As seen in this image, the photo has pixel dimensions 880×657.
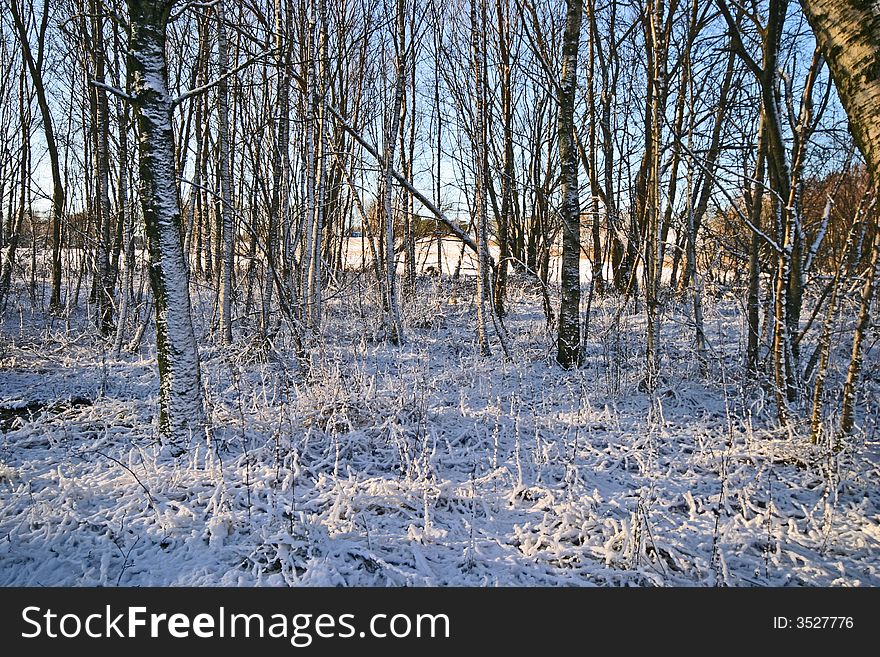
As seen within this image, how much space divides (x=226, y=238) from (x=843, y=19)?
850 centimetres

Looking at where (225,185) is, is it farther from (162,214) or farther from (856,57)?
(856,57)

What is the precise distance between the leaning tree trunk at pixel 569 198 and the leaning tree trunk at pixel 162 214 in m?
5.28

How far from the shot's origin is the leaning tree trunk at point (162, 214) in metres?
4.42

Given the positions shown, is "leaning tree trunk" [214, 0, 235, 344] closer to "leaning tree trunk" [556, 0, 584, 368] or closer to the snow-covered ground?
the snow-covered ground

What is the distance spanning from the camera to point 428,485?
4.05 metres

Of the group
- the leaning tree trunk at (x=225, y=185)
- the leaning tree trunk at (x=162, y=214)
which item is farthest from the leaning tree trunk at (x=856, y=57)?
the leaning tree trunk at (x=225, y=185)

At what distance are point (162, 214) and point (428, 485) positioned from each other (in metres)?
3.49

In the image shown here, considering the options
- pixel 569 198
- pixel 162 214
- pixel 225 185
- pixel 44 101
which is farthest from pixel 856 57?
pixel 44 101

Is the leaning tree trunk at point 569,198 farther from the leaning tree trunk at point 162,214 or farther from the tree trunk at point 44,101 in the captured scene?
the tree trunk at point 44,101

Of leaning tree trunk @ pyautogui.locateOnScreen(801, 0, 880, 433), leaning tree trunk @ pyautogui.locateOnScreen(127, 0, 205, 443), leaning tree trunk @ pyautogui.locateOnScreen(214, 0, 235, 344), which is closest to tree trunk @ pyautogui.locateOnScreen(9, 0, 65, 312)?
leaning tree trunk @ pyautogui.locateOnScreen(214, 0, 235, 344)

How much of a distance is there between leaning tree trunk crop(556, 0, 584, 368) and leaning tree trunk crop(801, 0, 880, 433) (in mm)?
4767
